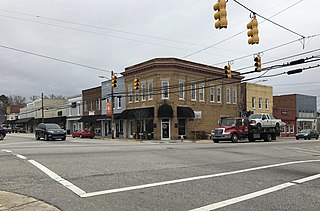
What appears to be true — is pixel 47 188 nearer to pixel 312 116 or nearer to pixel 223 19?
pixel 223 19

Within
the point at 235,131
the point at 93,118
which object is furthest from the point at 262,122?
the point at 93,118

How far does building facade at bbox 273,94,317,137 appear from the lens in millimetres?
59219

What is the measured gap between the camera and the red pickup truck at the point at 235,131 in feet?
100

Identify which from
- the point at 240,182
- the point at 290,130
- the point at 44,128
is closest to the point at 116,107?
the point at 44,128

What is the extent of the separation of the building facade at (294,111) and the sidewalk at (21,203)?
181ft

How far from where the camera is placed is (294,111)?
61.1 metres

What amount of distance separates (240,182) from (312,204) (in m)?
2.47

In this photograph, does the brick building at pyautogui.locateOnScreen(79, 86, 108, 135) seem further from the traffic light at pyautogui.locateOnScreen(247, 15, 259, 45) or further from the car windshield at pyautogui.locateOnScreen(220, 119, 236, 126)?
the traffic light at pyautogui.locateOnScreen(247, 15, 259, 45)

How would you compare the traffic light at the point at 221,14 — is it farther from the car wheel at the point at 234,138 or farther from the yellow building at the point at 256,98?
the yellow building at the point at 256,98

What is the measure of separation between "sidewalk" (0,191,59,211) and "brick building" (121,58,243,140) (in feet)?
100

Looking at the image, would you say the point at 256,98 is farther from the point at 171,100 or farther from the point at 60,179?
the point at 60,179

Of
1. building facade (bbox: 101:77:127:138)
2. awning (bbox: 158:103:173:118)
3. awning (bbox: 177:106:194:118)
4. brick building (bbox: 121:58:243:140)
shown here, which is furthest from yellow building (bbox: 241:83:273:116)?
building facade (bbox: 101:77:127:138)

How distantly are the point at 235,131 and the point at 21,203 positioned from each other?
1018 inches

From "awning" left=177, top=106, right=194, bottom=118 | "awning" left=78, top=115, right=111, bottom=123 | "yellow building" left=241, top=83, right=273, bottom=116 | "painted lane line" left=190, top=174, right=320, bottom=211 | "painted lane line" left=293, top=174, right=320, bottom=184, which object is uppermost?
"yellow building" left=241, top=83, right=273, bottom=116
